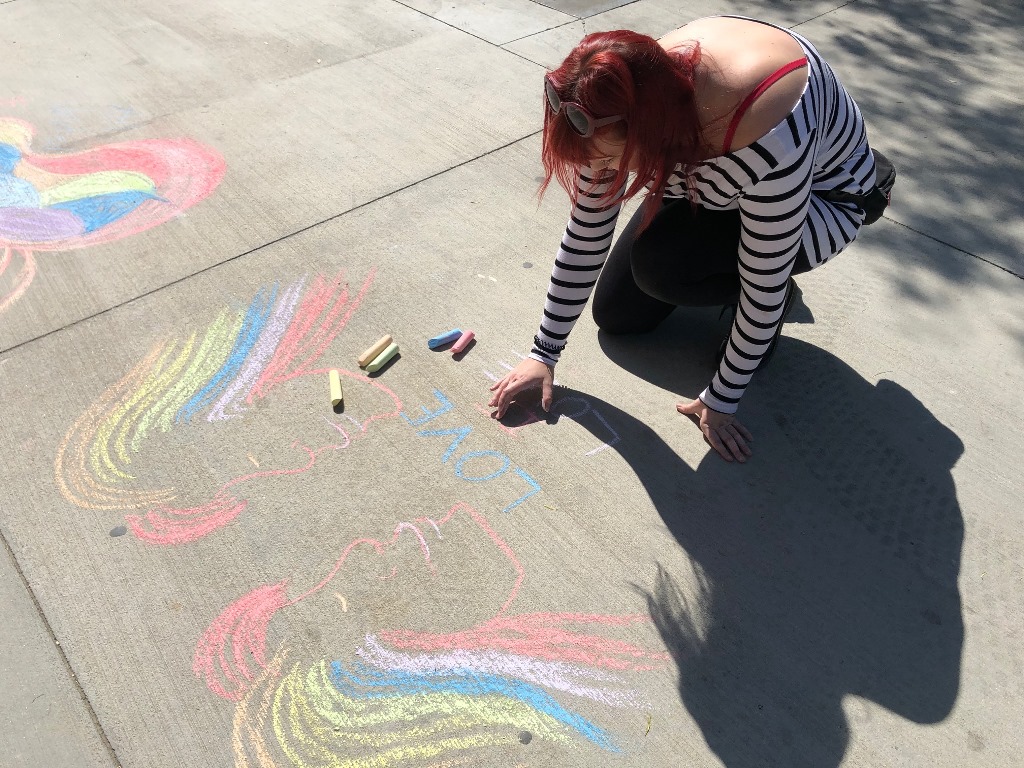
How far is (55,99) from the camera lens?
4.08 m

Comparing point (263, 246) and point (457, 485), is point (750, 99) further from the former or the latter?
point (263, 246)

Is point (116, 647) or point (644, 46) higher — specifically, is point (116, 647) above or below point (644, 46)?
below

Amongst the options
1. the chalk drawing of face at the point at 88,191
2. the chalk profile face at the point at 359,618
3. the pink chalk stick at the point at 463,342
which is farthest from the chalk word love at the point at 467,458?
the chalk drawing of face at the point at 88,191

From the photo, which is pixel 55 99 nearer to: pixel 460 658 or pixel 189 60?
pixel 189 60

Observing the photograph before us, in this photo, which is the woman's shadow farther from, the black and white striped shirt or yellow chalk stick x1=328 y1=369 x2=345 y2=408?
yellow chalk stick x1=328 y1=369 x2=345 y2=408

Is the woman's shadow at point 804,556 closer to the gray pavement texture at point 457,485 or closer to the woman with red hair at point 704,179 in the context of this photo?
the gray pavement texture at point 457,485

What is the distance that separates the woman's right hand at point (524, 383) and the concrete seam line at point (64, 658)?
126cm

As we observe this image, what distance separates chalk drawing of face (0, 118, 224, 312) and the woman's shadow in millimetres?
1908

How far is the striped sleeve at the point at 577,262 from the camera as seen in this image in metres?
2.25

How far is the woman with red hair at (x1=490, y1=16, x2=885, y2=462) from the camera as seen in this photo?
5.70 feet

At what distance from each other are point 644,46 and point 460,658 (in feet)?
4.57

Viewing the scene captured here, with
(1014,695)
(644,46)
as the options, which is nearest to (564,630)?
(1014,695)

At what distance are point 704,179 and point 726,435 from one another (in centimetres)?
75

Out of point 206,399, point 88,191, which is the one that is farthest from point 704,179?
point 88,191
